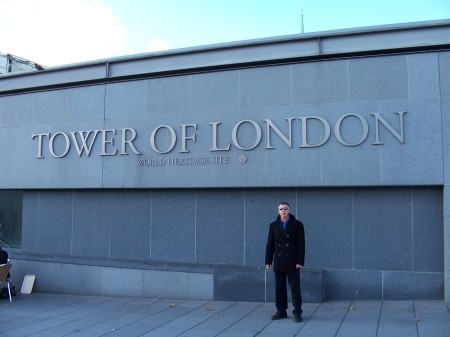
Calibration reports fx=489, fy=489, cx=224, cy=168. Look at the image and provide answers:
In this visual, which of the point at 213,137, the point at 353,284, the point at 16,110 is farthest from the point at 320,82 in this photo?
the point at 16,110

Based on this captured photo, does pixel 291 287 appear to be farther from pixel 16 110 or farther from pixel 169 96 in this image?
pixel 16 110

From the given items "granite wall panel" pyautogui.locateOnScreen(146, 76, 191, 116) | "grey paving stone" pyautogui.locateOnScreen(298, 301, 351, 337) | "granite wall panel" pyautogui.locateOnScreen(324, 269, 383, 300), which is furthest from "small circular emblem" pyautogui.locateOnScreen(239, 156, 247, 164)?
"grey paving stone" pyautogui.locateOnScreen(298, 301, 351, 337)

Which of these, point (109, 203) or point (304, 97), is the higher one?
point (304, 97)

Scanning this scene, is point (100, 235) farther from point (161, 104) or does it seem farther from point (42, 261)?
point (161, 104)

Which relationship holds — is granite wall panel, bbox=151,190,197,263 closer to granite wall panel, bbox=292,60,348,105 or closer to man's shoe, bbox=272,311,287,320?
man's shoe, bbox=272,311,287,320

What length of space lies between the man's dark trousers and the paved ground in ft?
0.74

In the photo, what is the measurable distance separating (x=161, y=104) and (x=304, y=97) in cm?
291

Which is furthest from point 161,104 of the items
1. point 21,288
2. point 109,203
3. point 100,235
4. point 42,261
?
point 21,288

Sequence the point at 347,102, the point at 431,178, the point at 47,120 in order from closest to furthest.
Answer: the point at 431,178 < the point at 347,102 < the point at 47,120

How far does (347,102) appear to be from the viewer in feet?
28.0

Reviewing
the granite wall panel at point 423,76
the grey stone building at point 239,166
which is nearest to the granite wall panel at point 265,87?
the grey stone building at point 239,166

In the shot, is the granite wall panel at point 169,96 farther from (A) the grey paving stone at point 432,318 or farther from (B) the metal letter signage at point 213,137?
(A) the grey paving stone at point 432,318

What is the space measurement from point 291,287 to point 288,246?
598mm

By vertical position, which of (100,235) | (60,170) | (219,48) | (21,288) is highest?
(219,48)
